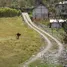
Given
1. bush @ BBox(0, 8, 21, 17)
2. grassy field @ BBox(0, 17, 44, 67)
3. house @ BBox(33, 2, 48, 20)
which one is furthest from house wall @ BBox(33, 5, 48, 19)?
grassy field @ BBox(0, 17, 44, 67)

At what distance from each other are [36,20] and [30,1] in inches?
1362

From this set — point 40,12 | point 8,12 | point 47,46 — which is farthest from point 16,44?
point 8,12

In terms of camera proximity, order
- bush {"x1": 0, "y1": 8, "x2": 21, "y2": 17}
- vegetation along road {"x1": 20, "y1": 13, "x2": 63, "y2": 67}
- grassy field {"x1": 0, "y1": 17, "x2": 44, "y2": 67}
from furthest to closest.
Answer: bush {"x1": 0, "y1": 8, "x2": 21, "y2": 17} < grassy field {"x1": 0, "y1": 17, "x2": 44, "y2": 67} < vegetation along road {"x1": 20, "y1": 13, "x2": 63, "y2": 67}

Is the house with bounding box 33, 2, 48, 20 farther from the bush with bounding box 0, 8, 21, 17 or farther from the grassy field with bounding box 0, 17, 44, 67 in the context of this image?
the grassy field with bounding box 0, 17, 44, 67

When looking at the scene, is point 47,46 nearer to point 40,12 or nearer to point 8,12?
point 40,12

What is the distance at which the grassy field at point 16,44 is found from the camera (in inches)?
1724

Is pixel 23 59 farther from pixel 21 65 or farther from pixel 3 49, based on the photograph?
pixel 3 49

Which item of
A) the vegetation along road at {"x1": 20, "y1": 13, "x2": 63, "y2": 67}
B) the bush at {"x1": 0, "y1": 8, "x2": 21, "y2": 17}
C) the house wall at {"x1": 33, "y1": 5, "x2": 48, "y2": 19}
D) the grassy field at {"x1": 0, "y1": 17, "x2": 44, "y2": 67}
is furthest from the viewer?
the bush at {"x1": 0, "y1": 8, "x2": 21, "y2": 17}

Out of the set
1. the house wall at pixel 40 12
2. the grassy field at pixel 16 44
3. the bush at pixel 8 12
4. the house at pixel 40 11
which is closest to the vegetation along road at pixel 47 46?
the grassy field at pixel 16 44

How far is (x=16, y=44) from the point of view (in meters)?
55.5

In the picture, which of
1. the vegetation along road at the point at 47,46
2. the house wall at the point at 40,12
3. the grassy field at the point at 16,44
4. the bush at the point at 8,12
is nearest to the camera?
the vegetation along road at the point at 47,46

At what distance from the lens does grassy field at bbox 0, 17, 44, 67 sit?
43.8 metres

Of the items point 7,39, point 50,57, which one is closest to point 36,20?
point 7,39

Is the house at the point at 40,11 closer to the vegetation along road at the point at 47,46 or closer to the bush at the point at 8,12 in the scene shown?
the bush at the point at 8,12
